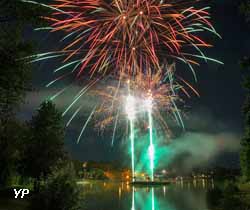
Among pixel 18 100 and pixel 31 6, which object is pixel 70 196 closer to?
pixel 18 100

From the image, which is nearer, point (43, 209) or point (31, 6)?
point (31, 6)

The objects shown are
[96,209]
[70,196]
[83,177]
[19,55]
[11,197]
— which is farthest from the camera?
[83,177]

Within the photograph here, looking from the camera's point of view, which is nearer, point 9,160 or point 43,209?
point 43,209

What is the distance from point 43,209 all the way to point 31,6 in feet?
56.9

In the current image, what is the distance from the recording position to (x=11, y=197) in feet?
128

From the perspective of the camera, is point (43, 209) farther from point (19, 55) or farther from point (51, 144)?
point (51, 144)

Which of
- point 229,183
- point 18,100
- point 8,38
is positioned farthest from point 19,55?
point 229,183

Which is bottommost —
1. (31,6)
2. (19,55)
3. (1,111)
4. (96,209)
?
(96,209)

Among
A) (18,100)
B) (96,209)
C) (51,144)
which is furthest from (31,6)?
(51,144)

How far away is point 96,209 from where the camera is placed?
112 feet

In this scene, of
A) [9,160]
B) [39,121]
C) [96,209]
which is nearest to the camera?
[96,209]

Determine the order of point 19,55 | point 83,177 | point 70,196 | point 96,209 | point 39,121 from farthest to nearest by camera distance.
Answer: point 83,177 < point 39,121 < point 96,209 < point 70,196 < point 19,55

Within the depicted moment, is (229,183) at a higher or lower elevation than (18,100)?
lower

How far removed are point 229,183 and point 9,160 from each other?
3319cm
